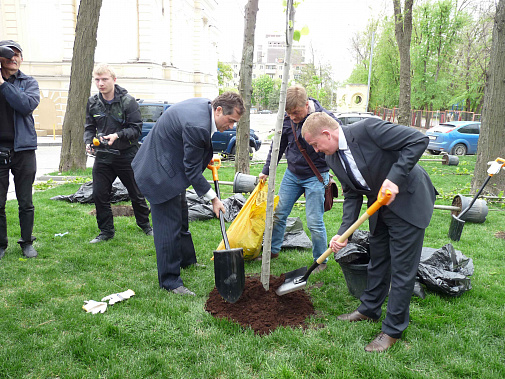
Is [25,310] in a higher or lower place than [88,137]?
lower

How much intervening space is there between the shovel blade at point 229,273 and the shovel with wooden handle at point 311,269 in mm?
387

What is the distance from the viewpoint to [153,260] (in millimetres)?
4121

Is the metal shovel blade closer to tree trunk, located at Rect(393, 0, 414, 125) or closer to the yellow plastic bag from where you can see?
the yellow plastic bag

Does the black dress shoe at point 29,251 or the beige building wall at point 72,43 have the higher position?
the beige building wall at point 72,43

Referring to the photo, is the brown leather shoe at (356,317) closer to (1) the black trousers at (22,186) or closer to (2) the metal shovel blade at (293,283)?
(2) the metal shovel blade at (293,283)

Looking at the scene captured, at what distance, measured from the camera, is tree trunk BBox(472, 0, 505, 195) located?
705 centimetres

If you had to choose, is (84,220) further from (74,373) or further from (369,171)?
(369,171)

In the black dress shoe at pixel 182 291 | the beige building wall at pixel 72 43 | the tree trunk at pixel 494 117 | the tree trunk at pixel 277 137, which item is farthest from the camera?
the beige building wall at pixel 72 43

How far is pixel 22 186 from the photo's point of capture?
3.94 m

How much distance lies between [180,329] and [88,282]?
1.21 metres

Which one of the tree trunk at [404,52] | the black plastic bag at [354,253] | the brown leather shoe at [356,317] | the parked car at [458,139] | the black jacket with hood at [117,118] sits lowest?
the brown leather shoe at [356,317]

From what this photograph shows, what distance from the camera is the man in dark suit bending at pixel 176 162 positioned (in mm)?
3051

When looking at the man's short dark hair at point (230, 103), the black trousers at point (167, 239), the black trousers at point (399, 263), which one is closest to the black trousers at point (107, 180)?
the black trousers at point (167, 239)

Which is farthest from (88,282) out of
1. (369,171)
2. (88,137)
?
(369,171)
